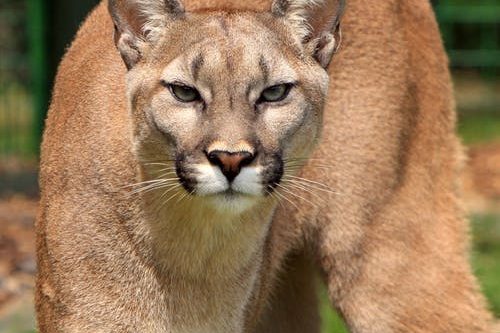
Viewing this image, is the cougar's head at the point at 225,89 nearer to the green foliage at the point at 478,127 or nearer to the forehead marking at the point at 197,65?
the forehead marking at the point at 197,65

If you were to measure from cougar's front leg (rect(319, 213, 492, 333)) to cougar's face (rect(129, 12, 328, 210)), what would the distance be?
109 centimetres

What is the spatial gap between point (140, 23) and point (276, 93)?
0.63 meters

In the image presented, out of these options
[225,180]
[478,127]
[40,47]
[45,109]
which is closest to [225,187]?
[225,180]

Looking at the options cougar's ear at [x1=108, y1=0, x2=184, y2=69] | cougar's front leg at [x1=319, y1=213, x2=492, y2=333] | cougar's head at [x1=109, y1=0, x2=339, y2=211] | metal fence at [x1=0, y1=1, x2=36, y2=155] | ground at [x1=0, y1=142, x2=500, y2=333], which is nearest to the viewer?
cougar's head at [x1=109, y1=0, x2=339, y2=211]

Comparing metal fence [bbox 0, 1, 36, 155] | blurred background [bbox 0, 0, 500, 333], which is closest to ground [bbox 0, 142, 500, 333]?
A: blurred background [bbox 0, 0, 500, 333]

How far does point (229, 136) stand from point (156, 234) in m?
0.71

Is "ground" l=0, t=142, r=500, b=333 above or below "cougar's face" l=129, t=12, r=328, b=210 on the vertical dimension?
below

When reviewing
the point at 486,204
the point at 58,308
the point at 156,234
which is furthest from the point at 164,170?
the point at 486,204

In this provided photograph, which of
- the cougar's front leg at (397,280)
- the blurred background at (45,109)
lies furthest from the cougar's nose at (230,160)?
the blurred background at (45,109)

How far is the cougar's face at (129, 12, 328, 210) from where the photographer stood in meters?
4.44

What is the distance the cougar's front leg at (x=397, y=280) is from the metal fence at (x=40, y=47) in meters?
3.87

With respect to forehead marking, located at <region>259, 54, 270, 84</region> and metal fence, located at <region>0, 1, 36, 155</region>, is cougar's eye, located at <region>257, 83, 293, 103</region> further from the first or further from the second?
metal fence, located at <region>0, 1, 36, 155</region>

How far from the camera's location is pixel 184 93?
15.2ft

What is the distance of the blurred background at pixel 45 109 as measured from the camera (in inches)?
340
